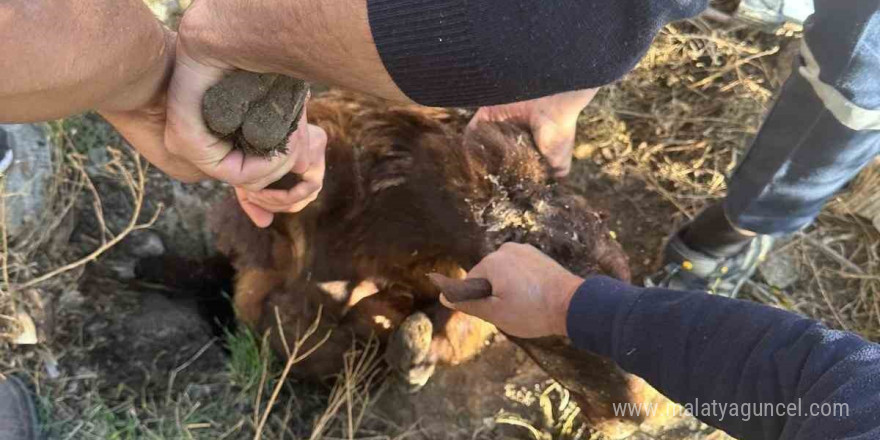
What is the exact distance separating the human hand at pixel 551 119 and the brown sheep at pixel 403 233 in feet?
0.17

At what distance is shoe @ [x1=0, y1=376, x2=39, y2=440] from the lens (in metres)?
2.71

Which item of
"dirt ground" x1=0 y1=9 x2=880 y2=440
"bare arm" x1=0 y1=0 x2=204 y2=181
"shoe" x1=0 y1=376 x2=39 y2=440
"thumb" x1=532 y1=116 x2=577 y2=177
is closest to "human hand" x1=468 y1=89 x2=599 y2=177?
"thumb" x1=532 y1=116 x2=577 y2=177

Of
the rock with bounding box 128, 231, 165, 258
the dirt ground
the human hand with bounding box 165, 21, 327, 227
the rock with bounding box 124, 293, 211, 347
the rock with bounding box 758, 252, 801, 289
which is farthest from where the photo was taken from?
the rock with bounding box 758, 252, 801, 289

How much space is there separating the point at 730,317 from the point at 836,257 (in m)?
2.41

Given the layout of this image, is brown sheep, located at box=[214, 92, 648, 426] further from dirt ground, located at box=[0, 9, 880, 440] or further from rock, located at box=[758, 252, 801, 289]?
rock, located at box=[758, 252, 801, 289]

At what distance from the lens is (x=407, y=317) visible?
10.7 ft

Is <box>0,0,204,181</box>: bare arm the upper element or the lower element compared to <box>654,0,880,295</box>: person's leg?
upper

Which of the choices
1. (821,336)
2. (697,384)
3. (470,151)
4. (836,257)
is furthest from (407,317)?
(836,257)

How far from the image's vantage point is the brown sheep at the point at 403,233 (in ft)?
8.70

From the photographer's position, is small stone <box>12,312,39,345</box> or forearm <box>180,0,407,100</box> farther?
small stone <box>12,312,39,345</box>

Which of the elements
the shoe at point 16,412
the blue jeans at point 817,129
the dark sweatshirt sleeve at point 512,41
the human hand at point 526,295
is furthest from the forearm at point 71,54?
the blue jeans at point 817,129

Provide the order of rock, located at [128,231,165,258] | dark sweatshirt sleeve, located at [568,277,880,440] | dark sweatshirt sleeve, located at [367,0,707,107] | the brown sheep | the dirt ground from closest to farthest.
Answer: dark sweatshirt sleeve, located at [367,0,707,107], dark sweatshirt sleeve, located at [568,277,880,440], the brown sheep, the dirt ground, rock, located at [128,231,165,258]

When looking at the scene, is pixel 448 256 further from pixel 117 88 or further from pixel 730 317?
pixel 117 88

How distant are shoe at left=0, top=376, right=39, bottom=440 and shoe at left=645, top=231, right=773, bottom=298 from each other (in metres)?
2.60
